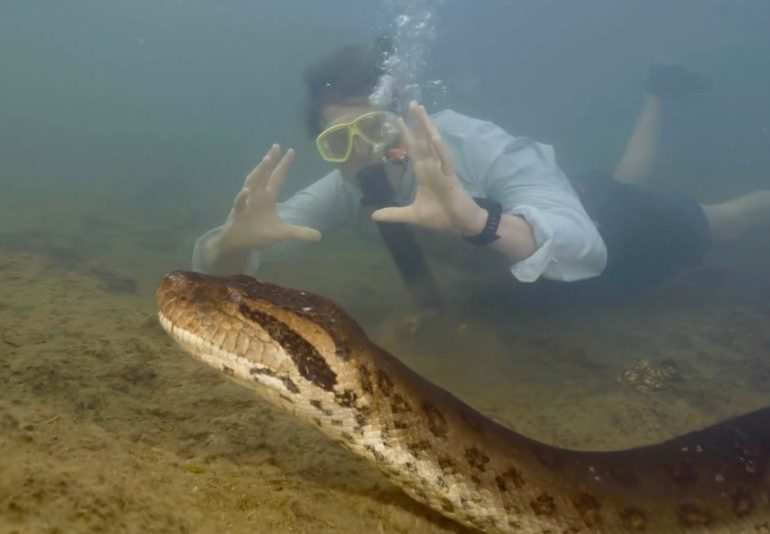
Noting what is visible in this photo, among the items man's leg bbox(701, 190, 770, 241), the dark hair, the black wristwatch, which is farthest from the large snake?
man's leg bbox(701, 190, 770, 241)

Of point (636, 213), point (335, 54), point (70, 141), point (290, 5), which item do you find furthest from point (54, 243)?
point (290, 5)

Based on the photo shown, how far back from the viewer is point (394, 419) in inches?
89.4

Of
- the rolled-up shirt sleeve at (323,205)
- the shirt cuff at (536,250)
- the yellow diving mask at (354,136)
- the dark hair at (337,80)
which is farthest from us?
the rolled-up shirt sleeve at (323,205)

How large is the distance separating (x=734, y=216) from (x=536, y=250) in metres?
6.47

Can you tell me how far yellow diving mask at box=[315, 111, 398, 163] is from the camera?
6074 millimetres

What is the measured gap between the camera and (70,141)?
40.7 meters

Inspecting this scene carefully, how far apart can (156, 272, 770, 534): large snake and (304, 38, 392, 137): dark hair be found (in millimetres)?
4519

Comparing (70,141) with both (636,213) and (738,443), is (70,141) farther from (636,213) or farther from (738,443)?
(738,443)

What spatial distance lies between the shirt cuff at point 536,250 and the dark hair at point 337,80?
263cm

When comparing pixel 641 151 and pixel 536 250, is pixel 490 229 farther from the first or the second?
pixel 641 151

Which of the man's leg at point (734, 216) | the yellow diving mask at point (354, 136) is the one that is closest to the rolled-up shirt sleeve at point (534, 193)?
the yellow diving mask at point (354, 136)

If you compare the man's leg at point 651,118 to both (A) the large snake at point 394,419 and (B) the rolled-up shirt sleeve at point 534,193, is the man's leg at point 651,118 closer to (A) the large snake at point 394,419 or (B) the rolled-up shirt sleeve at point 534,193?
(B) the rolled-up shirt sleeve at point 534,193

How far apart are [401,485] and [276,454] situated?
68cm

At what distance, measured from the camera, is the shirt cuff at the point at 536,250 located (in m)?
5.19
